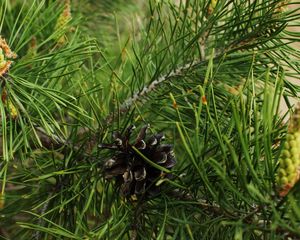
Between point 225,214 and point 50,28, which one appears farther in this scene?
point 50,28

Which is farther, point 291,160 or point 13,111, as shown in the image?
point 13,111

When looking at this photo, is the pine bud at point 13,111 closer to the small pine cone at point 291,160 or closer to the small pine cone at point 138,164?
the small pine cone at point 138,164

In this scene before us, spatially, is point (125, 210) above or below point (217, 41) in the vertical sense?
below

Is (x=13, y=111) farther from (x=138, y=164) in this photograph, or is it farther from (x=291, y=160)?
(x=291, y=160)

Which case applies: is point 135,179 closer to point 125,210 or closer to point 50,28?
point 125,210

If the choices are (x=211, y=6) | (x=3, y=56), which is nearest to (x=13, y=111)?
(x=3, y=56)

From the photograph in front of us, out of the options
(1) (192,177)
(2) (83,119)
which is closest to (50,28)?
(2) (83,119)

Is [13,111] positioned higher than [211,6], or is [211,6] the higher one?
[211,6]
